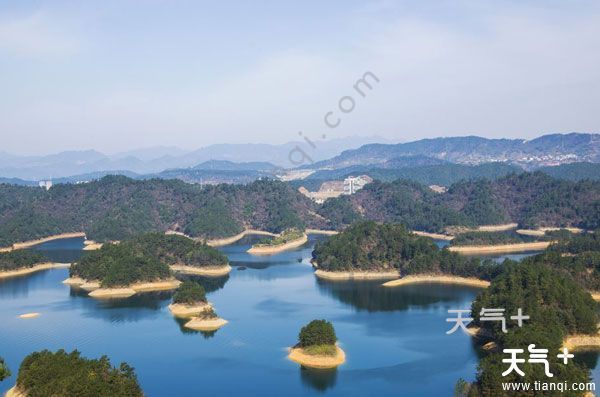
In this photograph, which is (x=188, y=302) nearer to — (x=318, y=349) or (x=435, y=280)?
(x=318, y=349)

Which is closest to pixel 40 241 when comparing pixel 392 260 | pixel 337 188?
pixel 392 260

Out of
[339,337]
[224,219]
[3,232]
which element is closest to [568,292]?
[339,337]

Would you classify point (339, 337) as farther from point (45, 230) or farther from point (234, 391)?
point (45, 230)

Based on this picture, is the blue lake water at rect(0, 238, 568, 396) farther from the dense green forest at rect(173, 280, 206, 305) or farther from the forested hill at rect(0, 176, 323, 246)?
the forested hill at rect(0, 176, 323, 246)

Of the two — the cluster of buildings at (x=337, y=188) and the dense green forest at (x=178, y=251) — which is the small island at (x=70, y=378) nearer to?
the dense green forest at (x=178, y=251)

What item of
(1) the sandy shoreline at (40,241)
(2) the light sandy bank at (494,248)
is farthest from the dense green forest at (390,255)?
(1) the sandy shoreline at (40,241)

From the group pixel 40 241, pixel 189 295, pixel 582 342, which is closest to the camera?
pixel 582 342

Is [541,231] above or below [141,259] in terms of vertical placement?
below

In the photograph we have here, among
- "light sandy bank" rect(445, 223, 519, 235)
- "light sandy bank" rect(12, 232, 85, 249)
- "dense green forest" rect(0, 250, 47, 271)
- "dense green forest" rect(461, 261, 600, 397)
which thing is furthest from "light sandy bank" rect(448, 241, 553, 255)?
"light sandy bank" rect(12, 232, 85, 249)
